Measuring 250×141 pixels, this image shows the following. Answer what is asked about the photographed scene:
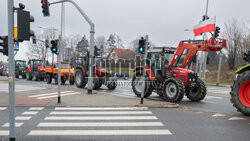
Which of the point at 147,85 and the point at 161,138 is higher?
the point at 147,85

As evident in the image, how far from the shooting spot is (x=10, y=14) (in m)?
4.54

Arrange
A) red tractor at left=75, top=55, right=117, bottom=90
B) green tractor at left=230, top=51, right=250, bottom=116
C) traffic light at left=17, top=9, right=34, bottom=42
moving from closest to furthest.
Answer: traffic light at left=17, top=9, right=34, bottom=42
green tractor at left=230, top=51, right=250, bottom=116
red tractor at left=75, top=55, right=117, bottom=90

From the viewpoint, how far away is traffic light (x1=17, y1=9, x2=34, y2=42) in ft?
15.0

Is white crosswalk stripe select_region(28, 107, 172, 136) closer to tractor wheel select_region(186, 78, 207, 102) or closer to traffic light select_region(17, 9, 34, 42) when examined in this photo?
traffic light select_region(17, 9, 34, 42)

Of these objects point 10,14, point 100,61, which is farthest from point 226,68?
point 10,14

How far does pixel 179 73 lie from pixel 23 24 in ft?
28.4

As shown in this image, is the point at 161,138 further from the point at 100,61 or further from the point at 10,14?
the point at 100,61

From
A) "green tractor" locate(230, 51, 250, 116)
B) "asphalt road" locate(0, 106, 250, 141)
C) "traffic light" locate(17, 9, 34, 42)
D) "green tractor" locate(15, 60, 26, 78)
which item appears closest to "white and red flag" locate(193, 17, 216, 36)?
"green tractor" locate(230, 51, 250, 116)

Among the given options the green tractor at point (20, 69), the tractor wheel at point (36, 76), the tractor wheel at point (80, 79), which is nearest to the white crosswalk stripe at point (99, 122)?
the tractor wheel at point (80, 79)

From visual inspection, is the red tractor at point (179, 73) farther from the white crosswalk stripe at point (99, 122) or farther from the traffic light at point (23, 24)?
the traffic light at point (23, 24)

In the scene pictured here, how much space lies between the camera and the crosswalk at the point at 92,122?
6.00 meters

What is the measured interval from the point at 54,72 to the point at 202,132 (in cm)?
1782

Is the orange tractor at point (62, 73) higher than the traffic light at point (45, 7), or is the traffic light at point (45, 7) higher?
the traffic light at point (45, 7)

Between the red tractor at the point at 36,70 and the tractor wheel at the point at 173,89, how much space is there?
18.0 m
